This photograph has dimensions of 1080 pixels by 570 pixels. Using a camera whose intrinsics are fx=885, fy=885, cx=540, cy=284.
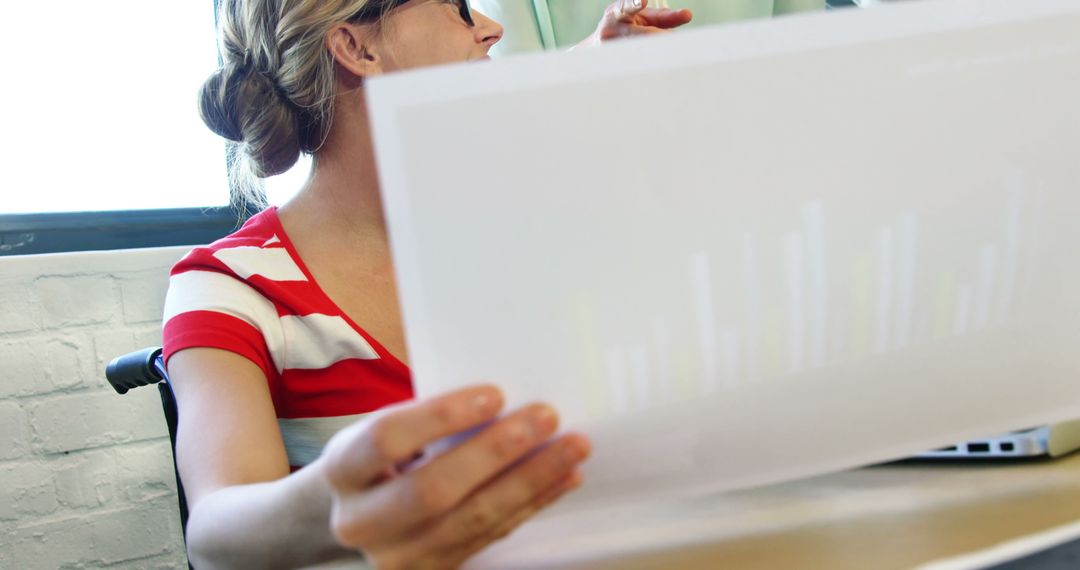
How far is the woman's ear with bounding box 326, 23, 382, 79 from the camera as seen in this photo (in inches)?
34.8

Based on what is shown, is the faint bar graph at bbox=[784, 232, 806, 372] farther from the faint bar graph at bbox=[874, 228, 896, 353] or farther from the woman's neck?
the woman's neck

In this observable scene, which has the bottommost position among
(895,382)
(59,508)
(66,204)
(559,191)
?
(59,508)

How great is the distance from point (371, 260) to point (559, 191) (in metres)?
0.55

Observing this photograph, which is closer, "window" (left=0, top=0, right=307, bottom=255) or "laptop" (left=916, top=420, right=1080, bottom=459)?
"laptop" (left=916, top=420, right=1080, bottom=459)

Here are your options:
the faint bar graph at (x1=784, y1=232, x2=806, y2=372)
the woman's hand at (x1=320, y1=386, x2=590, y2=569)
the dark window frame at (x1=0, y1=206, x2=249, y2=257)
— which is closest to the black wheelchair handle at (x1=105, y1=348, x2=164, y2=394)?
the woman's hand at (x1=320, y1=386, x2=590, y2=569)

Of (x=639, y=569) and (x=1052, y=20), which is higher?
(x=1052, y=20)

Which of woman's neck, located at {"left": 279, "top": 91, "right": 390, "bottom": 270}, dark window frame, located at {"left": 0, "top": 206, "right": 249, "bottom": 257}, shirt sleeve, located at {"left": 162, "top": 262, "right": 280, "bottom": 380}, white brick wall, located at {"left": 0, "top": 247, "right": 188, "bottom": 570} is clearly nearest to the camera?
shirt sleeve, located at {"left": 162, "top": 262, "right": 280, "bottom": 380}

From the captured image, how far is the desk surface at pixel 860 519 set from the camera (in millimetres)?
347

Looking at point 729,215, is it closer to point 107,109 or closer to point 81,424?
point 81,424

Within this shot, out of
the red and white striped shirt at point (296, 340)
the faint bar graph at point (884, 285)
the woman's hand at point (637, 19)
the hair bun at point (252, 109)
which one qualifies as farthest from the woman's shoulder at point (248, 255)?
the faint bar graph at point (884, 285)

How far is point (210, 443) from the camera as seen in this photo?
587 millimetres

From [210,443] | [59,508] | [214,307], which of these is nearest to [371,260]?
[214,307]

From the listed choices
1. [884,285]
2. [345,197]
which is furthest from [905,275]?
[345,197]

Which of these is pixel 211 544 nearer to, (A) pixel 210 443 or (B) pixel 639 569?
(A) pixel 210 443
